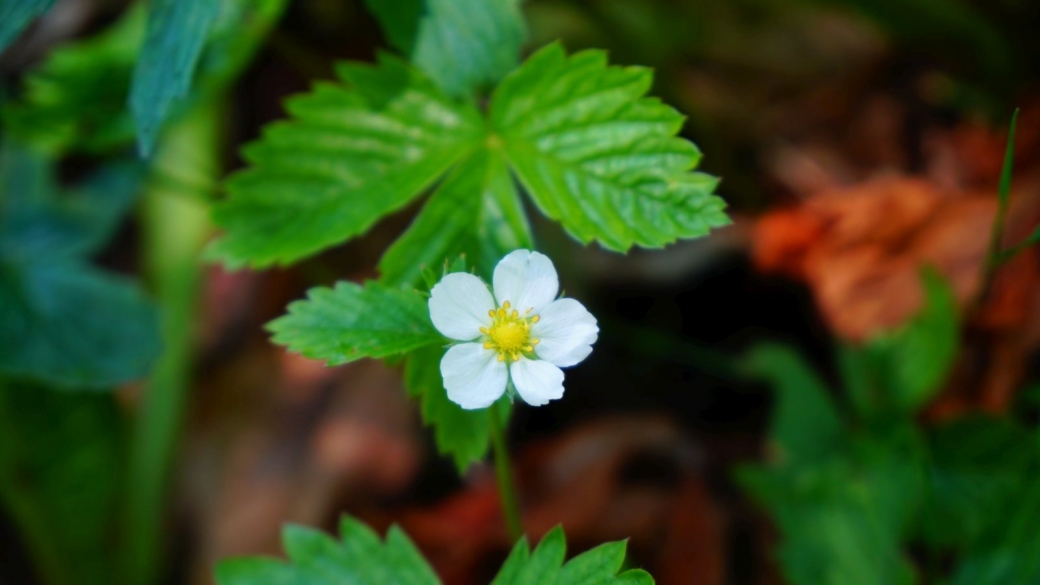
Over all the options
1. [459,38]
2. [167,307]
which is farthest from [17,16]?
[167,307]

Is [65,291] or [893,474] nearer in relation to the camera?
[893,474]

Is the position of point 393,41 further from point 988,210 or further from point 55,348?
point 988,210

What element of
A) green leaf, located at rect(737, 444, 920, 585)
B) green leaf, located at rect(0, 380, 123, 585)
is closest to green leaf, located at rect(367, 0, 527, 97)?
green leaf, located at rect(737, 444, 920, 585)

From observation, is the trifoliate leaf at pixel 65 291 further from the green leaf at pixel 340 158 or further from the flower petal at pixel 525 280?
the flower petal at pixel 525 280

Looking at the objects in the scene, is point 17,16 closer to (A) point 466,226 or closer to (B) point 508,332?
(A) point 466,226

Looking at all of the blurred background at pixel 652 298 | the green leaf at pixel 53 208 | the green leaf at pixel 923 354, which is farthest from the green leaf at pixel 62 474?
the green leaf at pixel 923 354

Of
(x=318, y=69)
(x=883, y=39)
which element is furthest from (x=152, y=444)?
(x=883, y=39)
